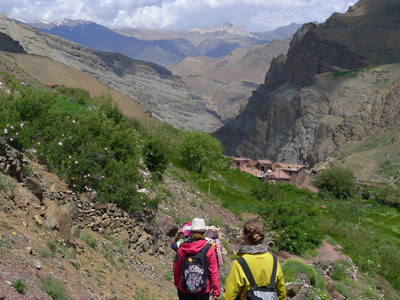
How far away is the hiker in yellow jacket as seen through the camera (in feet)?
14.1

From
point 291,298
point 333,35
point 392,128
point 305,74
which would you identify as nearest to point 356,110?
point 392,128

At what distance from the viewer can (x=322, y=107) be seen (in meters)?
128

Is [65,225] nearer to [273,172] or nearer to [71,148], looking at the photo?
[71,148]

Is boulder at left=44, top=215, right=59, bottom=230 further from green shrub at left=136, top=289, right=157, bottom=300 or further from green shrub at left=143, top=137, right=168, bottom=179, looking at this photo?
green shrub at left=143, top=137, right=168, bottom=179

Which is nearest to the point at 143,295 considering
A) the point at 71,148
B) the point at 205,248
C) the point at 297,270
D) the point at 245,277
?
the point at 205,248

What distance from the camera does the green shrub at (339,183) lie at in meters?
63.9

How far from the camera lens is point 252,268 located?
432cm

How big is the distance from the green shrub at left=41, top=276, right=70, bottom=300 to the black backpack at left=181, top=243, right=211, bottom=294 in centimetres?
194

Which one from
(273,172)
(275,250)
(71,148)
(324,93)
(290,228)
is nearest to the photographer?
(71,148)

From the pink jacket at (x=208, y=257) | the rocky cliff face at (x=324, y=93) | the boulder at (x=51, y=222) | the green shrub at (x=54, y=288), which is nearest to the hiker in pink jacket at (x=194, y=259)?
the pink jacket at (x=208, y=257)

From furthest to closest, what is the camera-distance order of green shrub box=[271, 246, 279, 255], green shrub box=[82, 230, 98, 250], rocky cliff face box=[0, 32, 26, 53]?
rocky cliff face box=[0, 32, 26, 53] → green shrub box=[271, 246, 279, 255] → green shrub box=[82, 230, 98, 250]

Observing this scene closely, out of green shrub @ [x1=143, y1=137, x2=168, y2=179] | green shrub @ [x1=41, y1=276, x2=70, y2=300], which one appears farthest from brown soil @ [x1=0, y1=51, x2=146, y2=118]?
green shrub @ [x1=41, y1=276, x2=70, y2=300]

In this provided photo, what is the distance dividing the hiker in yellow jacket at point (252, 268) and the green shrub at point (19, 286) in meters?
2.84

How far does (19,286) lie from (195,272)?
2479 millimetres
